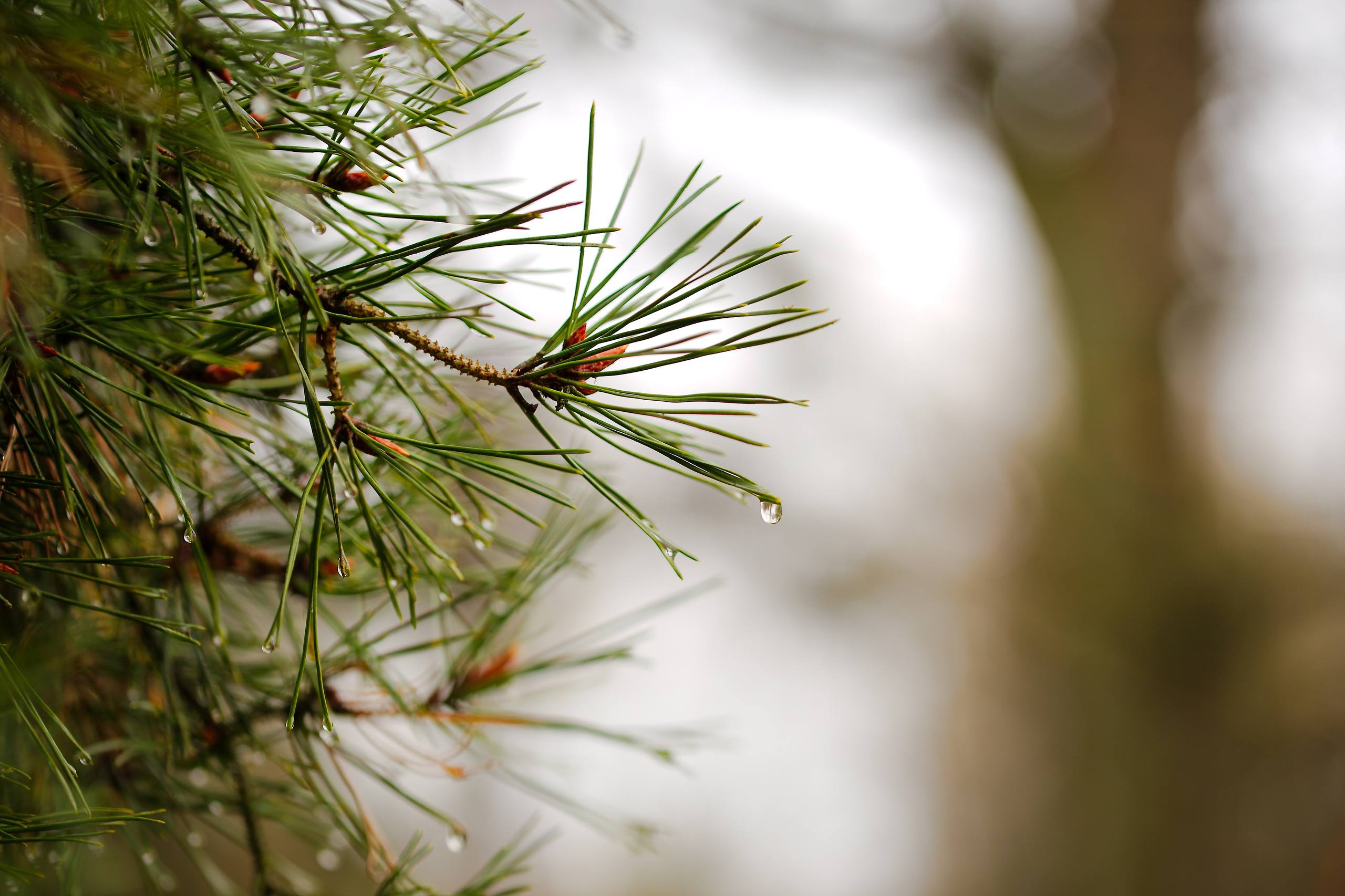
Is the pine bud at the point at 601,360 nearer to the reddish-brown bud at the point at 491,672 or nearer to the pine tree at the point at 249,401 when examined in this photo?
the pine tree at the point at 249,401

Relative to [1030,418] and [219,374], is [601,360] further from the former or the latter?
[1030,418]

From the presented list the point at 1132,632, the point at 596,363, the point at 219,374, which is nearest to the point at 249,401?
the point at 219,374

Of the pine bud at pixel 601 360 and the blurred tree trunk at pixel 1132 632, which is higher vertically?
the blurred tree trunk at pixel 1132 632

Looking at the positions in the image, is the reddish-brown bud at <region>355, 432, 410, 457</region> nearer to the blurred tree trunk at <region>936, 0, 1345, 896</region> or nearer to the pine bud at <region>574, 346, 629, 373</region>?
the pine bud at <region>574, 346, 629, 373</region>

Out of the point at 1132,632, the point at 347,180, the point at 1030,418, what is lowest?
the point at 347,180

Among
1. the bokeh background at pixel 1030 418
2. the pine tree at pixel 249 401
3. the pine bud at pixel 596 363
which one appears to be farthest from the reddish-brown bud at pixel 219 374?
the bokeh background at pixel 1030 418

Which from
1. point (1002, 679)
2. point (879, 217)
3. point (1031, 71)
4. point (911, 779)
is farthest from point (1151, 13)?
point (911, 779)

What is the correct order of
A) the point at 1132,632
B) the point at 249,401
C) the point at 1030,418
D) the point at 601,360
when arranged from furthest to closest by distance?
the point at 1030,418
the point at 1132,632
the point at 249,401
the point at 601,360

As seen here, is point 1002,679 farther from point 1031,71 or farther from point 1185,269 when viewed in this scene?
point 1031,71
